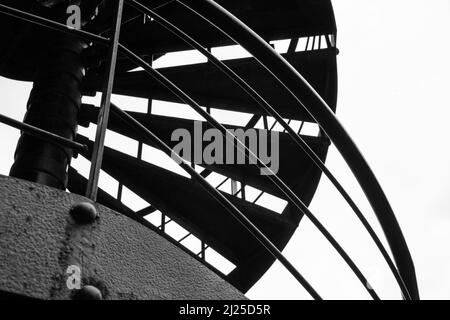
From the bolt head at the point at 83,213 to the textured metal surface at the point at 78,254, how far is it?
1 cm

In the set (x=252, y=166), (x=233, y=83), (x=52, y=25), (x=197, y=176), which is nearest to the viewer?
(x=52, y=25)

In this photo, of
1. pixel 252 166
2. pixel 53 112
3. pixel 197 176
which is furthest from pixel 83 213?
pixel 252 166

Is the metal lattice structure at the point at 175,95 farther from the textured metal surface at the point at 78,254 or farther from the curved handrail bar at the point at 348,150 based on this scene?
the textured metal surface at the point at 78,254

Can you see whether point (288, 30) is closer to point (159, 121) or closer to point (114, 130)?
point (159, 121)

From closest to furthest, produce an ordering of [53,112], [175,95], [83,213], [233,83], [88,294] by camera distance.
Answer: [88,294], [83,213], [53,112], [175,95], [233,83]

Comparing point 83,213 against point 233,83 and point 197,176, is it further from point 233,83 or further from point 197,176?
point 233,83

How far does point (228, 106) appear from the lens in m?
4.88

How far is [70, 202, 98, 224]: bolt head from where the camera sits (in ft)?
4.78

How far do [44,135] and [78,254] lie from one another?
0.37 metres

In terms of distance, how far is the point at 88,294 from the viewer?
1.32m

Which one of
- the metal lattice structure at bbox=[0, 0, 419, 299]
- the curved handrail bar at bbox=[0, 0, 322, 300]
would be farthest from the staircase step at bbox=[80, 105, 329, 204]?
the curved handrail bar at bbox=[0, 0, 322, 300]

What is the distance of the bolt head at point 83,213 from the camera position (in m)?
1.46

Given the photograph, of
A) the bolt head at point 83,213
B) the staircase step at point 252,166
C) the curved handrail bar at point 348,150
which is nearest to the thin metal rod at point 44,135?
the bolt head at point 83,213
